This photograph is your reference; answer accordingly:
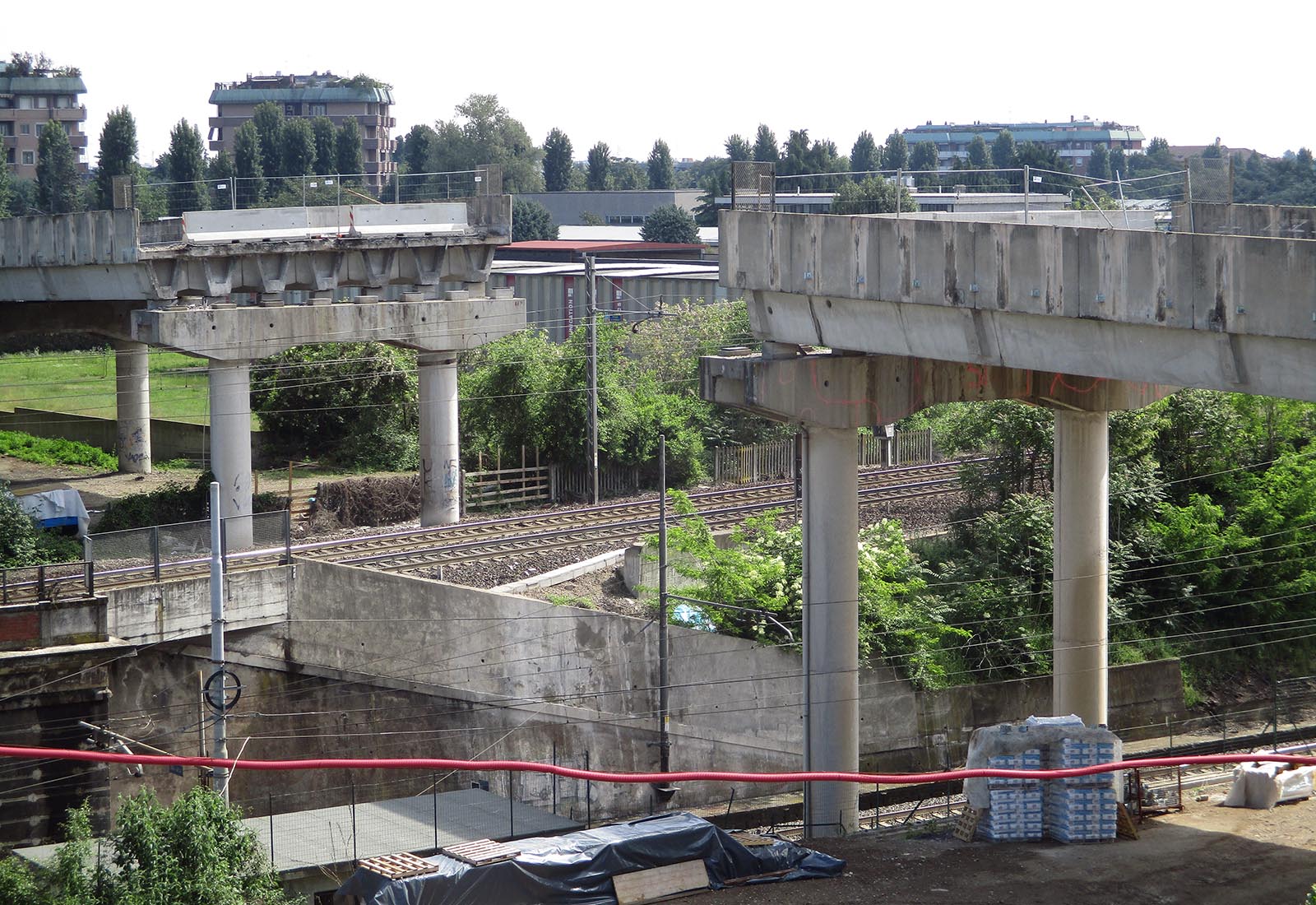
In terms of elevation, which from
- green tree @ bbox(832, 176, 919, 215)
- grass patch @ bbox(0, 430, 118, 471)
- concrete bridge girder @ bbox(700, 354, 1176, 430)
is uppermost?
green tree @ bbox(832, 176, 919, 215)

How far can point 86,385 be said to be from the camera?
2040 inches

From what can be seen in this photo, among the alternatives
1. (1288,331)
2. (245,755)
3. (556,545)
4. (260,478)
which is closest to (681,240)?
(260,478)

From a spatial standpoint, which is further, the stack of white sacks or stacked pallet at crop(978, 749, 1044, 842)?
stacked pallet at crop(978, 749, 1044, 842)

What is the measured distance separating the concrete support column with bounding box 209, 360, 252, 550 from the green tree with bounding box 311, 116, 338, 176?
7352 centimetres

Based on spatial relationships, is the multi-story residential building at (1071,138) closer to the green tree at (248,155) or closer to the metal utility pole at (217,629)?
the green tree at (248,155)

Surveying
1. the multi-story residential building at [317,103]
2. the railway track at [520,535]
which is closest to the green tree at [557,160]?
the multi-story residential building at [317,103]

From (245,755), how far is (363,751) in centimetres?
188

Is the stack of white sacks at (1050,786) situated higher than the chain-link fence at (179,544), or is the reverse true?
the chain-link fence at (179,544)

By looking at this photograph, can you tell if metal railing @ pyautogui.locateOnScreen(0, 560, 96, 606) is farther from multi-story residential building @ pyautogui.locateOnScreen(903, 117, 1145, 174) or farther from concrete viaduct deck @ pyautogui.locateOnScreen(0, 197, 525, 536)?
multi-story residential building @ pyautogui.locateOnScreen(903, 117, 1145, 174)

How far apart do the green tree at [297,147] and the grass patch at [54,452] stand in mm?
58800

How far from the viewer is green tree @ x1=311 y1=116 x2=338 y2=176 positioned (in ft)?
331

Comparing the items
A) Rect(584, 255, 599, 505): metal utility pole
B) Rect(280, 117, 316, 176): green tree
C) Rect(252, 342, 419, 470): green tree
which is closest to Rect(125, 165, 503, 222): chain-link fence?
Rect(584, 255, 599, 505): metal utility pole

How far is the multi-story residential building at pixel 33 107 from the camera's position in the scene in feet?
362

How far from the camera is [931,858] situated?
59.8 feet
